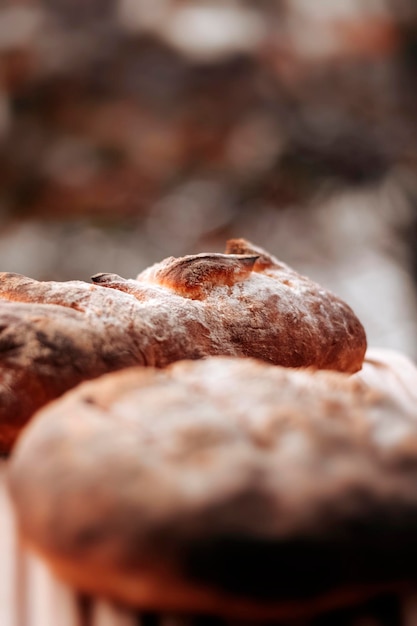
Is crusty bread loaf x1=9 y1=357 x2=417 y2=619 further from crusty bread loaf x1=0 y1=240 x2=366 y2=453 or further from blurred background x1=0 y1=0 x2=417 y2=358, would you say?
blurred background x1=0 y1=0 x2=417 y2=358

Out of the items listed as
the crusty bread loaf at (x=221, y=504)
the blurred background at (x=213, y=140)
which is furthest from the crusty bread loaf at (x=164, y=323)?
the blurred background at (x=213, y=140)

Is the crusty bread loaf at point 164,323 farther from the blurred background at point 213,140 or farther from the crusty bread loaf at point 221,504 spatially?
the blurred background at point 213,140

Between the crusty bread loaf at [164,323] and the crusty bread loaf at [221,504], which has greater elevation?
the crusty bread loaf at [164,323]

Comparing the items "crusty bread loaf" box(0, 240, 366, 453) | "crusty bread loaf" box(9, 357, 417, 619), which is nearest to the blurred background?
"crusty bread loaf" box(0, 240, 366, 453)

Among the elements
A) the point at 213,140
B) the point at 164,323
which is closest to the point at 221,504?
the point at 164,323

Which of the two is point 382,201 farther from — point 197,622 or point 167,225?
point 197,622

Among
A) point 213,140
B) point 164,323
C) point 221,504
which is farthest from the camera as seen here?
point 213,140

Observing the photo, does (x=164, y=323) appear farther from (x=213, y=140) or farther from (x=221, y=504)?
(x=213, y=140)
